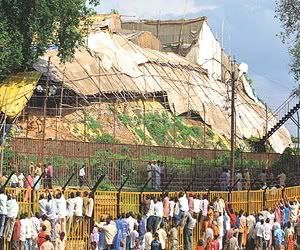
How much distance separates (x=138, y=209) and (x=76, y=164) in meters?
10.6

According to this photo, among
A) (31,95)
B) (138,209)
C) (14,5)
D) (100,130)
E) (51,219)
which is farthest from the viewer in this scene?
(100,130)

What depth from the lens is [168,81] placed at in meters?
58.9

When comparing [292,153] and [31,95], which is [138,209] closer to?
[31,95]

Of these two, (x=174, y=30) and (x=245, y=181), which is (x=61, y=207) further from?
(x=174, y=30)

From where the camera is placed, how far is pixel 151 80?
5681 cm

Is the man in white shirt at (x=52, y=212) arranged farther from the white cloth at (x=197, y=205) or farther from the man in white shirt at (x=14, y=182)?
the white cloth at (x=197, y=205)

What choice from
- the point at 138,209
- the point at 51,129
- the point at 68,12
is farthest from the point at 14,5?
the point at 138,209

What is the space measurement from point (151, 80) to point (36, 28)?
1740 centimetres

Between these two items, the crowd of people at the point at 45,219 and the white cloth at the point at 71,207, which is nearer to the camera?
the crowd of people at the point at 45,219

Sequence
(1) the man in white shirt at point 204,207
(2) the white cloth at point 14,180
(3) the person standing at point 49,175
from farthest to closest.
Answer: (3) the person standing at point 49,175
(2) the white cloth at point 14,180
(1) the man in white shirt at point 204,207

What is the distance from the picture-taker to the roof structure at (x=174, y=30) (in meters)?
Result: 72.2

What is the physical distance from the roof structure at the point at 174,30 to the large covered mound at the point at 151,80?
190 inches

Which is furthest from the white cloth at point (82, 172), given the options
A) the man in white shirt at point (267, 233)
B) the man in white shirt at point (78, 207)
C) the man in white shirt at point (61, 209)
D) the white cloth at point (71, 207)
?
the man in white shirt at point (61, 209)

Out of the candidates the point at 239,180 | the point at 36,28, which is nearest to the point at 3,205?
the point at 239,180
